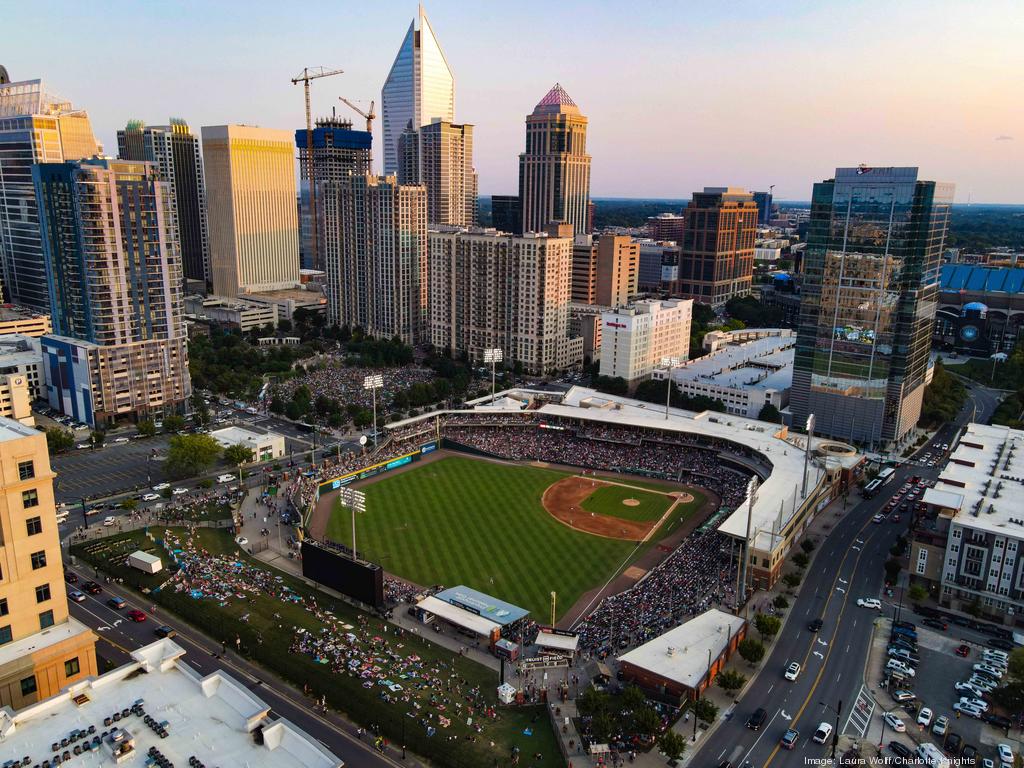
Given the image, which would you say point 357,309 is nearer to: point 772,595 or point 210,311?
point 210,311

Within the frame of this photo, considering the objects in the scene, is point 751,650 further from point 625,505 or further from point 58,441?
point 58,441

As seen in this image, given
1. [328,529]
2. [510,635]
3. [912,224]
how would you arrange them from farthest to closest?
[912,224] → [328,529] → [510,635]

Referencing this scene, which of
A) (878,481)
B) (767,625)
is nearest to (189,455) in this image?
(767,625)

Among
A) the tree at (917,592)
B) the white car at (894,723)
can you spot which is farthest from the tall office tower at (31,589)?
the tree at (917,592)

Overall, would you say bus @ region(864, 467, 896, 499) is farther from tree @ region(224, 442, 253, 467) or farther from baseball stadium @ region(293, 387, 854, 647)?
tree @ region(224, 442, 253, 467)

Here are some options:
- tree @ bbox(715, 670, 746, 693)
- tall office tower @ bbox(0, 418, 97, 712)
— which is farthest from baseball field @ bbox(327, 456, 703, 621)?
tall office tower @ bbox(0, 418, 97, 712)

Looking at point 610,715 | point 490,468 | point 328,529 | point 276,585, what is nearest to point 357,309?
point 490,468

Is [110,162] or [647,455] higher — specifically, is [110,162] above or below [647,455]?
above
